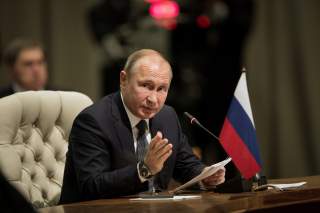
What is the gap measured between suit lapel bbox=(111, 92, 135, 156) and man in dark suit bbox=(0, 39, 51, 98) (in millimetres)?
2148

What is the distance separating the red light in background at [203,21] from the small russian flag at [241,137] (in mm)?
5352

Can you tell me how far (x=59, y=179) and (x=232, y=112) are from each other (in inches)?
38.3

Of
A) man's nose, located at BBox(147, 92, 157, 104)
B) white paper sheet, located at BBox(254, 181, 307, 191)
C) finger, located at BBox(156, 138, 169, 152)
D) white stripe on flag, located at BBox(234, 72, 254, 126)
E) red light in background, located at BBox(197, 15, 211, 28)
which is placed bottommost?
white paper sheet, located at BBox(254, 181, 307, 191)

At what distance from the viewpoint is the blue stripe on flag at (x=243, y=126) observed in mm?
3385

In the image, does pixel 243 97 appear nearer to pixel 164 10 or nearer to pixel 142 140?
pixel 142 140

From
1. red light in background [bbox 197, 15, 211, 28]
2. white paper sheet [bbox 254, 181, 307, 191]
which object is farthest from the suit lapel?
red light in background [bbox 197, 15, 211, 28]

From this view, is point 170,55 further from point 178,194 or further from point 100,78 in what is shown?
point 178,194

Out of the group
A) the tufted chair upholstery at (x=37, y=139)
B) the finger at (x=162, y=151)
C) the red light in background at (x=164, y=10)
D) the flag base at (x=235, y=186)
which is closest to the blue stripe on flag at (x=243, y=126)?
the flag base at (x=235, y=186)

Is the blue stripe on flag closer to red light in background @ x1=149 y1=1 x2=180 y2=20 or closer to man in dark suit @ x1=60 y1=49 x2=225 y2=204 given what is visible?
man in dark suit @ x1=60 y1=49 x2=225 y2=204

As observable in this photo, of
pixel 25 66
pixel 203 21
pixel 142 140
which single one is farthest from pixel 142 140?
pixel 203 21

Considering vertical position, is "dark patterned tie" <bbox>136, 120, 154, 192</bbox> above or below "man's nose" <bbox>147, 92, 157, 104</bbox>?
below

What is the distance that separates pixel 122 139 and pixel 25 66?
8.12 ft

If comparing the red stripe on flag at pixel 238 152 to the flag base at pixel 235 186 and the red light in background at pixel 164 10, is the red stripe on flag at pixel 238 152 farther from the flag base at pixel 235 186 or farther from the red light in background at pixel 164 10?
the red light in background at pixel 164 10

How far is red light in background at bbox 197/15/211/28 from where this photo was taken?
28.7ft
